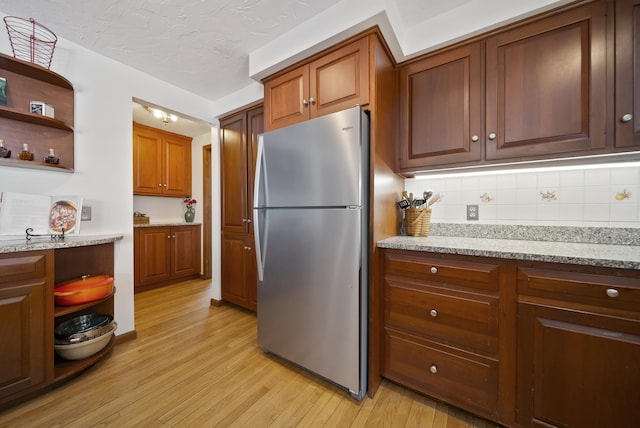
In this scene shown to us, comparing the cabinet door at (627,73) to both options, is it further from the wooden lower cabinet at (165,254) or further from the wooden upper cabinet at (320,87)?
→ the wooden lower cabinet at (165,254)

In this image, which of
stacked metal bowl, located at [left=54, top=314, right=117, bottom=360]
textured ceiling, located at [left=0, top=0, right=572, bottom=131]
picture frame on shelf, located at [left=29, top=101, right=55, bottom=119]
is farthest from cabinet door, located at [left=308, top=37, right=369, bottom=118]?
stacked metal bowl, located at [left=54, top=314, right=117, bottom=360]

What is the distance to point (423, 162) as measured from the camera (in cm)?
158

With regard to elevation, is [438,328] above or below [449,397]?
above

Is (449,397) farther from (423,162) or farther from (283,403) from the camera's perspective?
(423,162)

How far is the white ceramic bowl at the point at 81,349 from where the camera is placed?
1.47 metres

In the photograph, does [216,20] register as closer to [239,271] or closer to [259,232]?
[259,232]

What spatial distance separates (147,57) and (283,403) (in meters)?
2.72

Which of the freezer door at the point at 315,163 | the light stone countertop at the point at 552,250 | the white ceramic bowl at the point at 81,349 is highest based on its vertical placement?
the freezer door at the point at 315,163

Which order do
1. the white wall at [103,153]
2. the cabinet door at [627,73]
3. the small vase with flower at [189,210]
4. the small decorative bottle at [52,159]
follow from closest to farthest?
the cabinet door at [627,73] → the small decorative bottle at [52,159] → the white wall at [103,153] → the small vase with flower at [189,210]

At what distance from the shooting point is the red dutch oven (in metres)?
1.47

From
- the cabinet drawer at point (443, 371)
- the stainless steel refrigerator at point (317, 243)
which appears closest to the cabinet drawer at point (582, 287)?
the cabinet drawer at point (443, 371)

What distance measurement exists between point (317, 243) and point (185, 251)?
3.11 m

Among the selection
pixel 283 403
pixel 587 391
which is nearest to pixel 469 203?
pixel 587 391

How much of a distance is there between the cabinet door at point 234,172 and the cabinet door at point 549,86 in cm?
210
